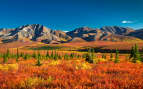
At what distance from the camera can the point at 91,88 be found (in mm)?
→ 3969

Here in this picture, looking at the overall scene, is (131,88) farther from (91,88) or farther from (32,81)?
(32,81)

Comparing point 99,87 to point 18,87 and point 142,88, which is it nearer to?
point 142,88

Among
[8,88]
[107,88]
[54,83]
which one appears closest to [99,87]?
[107,88]

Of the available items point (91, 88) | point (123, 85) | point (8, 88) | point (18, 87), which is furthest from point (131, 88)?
point (8, 88)

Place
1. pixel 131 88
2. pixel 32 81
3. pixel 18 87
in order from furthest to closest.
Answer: pixel 32 81 < pixel 18 87 < pixel 131 88

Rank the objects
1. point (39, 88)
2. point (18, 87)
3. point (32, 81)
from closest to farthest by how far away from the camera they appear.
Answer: point (39, 88) < point (18, 87) < point (32, 81)

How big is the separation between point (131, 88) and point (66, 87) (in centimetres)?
263

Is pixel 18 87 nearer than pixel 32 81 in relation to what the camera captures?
Yes

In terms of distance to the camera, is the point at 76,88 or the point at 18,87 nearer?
the point at 76,88

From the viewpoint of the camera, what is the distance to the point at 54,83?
15.1 feet


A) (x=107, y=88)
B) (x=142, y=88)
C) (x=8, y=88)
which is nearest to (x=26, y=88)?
(x=8, y=88)

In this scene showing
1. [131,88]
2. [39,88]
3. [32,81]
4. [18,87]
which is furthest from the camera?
[32,81]

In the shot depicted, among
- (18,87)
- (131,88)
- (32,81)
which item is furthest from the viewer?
(32,81)

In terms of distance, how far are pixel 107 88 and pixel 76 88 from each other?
127cm
